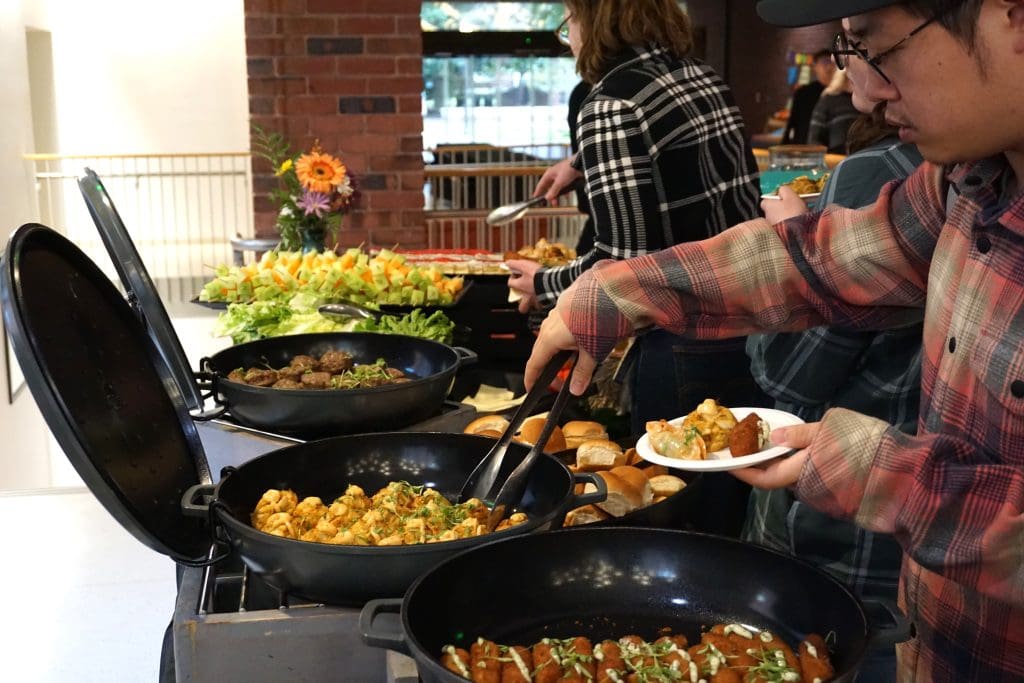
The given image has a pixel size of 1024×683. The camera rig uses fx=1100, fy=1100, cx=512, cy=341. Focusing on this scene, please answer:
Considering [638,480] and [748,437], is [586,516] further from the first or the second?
[748,437]

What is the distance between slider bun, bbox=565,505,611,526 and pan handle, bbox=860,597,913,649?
1.55 feet

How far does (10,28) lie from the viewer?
6406mm

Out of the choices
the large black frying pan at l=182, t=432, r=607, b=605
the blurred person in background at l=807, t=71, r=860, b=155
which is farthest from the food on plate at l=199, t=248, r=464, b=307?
the blurred person in background at l=807, t=71, r=860, b=155

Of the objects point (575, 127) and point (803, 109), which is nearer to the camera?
point (575, 127)

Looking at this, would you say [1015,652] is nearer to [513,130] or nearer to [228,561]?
[228,561]

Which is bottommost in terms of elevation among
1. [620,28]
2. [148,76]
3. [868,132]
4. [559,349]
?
[559,349]

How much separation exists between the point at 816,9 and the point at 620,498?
76 centimetres

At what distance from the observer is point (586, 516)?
61.7 inches

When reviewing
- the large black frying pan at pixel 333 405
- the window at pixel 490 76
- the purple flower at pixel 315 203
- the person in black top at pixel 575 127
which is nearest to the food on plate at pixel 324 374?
the large black frying pan at pixel 333 405

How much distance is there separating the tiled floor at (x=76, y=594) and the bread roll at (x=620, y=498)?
759 mm

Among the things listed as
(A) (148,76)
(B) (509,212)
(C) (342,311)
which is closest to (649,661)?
(C) (342,311)

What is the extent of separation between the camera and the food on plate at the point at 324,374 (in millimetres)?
2178

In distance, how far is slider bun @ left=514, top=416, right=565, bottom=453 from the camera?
1925 millimetres

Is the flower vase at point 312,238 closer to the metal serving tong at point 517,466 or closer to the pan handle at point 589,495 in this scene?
the metal serving tong at point 517,466
